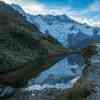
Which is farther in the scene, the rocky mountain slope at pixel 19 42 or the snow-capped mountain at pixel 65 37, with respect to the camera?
the snow-capped mountain at pixel 65 37

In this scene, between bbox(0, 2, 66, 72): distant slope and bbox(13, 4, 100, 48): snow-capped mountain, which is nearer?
bbox(0, 2, 66, 72): distant slope

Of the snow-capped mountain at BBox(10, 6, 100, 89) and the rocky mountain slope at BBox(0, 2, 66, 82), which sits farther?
the snow-capped mountain at BBox(10, 6, 100, 89)

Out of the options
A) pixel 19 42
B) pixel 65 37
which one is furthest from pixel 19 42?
pixel 65 37

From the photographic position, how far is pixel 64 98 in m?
2.99

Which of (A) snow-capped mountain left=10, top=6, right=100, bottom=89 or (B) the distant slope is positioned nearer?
(B) the distant slope

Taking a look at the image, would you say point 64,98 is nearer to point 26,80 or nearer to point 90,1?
point 26,80

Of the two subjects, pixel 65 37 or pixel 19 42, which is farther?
pixel 65 37

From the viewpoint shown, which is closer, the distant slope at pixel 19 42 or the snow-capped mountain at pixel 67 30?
the distant slope at pixel 19 42

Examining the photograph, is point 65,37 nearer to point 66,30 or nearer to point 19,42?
point 66,30

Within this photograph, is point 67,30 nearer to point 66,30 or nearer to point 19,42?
point 66,30

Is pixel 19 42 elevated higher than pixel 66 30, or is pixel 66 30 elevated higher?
pixel 66 30

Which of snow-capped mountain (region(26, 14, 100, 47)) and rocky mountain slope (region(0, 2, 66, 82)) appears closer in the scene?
rocky mountain slope (region(0, 2, 66, 82))

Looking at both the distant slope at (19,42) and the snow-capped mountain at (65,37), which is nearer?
the distant slope at (19,42)

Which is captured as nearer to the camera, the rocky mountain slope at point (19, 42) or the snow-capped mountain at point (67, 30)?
the rocky mountain slope at point (19, 42)
